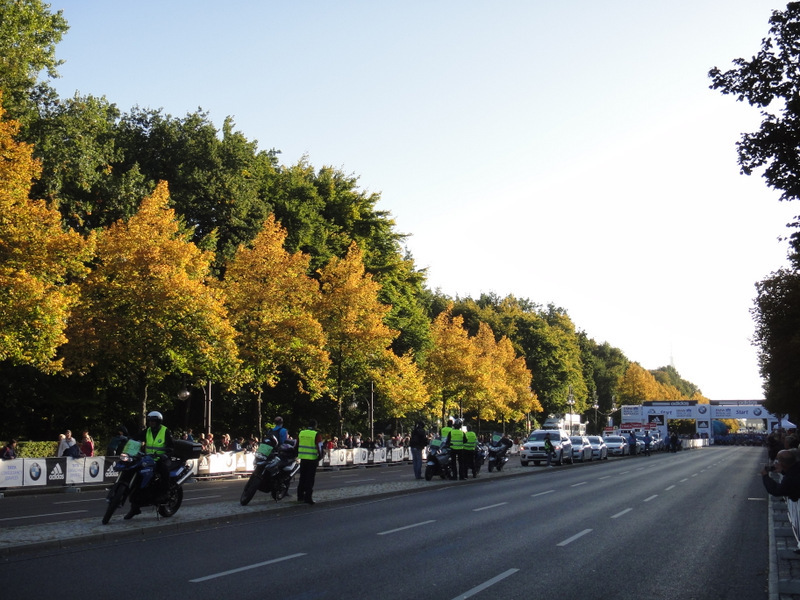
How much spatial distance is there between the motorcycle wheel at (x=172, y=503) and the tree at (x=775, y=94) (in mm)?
13238

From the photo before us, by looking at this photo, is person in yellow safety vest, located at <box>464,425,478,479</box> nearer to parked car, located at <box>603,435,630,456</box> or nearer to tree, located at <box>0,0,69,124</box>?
tree, located at <box>0,0,69,124</box>

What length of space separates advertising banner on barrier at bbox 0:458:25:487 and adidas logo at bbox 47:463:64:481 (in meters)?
1.01

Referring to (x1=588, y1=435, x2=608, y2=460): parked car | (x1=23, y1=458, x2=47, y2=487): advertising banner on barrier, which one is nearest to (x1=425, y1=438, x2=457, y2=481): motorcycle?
(x1=23, y1=458, x2=47, y2=487): advertising banner on barrier

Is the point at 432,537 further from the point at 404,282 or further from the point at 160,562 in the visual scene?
the point at 404,282

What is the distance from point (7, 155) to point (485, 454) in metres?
24.6

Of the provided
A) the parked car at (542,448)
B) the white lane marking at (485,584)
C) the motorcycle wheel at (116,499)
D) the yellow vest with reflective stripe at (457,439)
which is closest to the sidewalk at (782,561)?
the white lane marking at (485,584)

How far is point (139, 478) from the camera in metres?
14.1

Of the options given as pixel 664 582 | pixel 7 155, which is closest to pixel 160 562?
pixel 664 582

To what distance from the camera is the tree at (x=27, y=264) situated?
25.4 metres

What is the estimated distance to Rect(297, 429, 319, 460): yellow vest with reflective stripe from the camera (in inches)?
723

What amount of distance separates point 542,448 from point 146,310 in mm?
22641

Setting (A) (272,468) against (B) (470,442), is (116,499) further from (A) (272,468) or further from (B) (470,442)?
(B) (470,442)

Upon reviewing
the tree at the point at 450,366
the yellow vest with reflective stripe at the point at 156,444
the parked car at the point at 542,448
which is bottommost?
the parked car at the point at 542,448

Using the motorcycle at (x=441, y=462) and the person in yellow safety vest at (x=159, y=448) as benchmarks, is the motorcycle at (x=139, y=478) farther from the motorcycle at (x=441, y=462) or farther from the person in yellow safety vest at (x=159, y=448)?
the motorcycle at (x=441, y=462)
